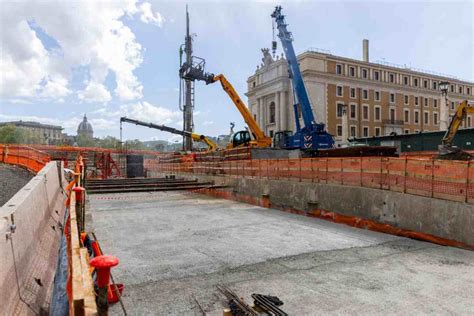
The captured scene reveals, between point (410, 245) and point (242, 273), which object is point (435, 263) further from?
point (242, 273)

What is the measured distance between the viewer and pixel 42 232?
5.05 m

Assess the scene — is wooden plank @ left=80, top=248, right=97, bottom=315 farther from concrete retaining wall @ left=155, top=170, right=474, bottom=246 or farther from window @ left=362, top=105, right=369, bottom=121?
window @ left=362, top=105, right=369, bottom=121

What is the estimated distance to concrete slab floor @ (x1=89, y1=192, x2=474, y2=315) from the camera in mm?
4344

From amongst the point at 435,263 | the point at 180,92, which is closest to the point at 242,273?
the point at 435,263

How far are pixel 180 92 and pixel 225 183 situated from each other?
23.0m

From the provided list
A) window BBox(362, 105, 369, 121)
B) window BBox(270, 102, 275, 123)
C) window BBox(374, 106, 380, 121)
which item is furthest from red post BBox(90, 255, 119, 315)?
window BBox(374, 106, 380, 121)

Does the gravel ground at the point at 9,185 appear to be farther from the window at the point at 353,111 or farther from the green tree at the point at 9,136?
the green tree at the point at 9,136

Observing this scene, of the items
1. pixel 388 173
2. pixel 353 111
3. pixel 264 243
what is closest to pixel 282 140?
pixel 388 173

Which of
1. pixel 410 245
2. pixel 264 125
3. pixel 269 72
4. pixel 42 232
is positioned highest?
pixel 269 72

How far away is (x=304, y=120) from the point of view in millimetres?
29641

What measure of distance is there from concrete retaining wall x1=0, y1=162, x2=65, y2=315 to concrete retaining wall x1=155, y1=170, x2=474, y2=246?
731 cm

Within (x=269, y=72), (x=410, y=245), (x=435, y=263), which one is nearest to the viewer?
(x=435, y=263)

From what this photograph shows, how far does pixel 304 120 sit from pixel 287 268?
24938 millimetres

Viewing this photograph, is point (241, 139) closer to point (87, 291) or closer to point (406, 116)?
point (87, 291)
